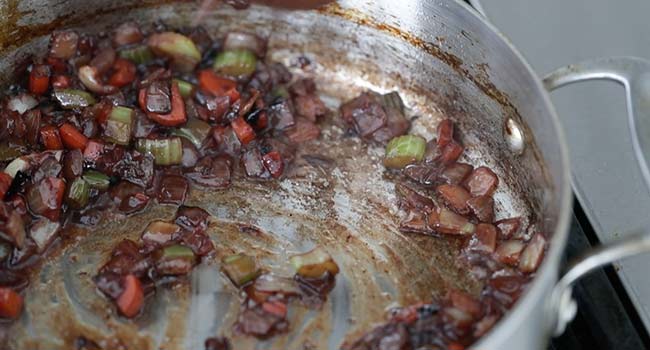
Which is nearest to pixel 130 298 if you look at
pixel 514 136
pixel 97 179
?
pixel 97 179

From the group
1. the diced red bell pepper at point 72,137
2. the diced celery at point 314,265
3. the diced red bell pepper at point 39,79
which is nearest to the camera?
the diced celery at point 314,265

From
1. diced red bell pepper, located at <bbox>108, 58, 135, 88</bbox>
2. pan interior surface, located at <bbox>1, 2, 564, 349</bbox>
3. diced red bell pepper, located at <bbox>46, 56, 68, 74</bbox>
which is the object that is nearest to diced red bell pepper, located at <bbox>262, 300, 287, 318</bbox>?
pan interior surface, located at <bbox>1, 2, 564, 349</bbox>

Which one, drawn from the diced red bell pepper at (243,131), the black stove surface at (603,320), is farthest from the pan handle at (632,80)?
the diced red bell pepper at (243,131)

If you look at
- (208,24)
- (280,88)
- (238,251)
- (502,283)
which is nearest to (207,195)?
(238,251)

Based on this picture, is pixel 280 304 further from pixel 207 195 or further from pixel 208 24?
pixel 208 24

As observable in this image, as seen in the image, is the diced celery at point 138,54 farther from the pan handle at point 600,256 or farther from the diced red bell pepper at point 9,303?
the pan handle at point 600,256
